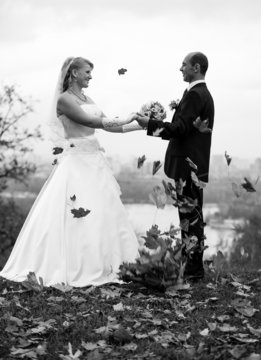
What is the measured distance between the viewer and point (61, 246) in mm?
6664

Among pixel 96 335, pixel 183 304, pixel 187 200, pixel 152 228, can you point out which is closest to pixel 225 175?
pixel 187 200

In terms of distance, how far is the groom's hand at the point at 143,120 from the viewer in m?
6.34

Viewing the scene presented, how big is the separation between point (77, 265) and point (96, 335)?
6.39 ft

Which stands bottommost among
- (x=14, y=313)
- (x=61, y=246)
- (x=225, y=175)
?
(x=14, y=313)

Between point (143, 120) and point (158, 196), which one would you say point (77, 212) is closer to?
point (158, 196)

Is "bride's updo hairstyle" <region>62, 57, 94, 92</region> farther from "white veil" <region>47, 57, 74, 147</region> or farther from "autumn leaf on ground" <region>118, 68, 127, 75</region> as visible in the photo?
"autumn leaf on ground" <region>118, 68, 127, 75</region>

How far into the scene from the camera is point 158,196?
6023mm

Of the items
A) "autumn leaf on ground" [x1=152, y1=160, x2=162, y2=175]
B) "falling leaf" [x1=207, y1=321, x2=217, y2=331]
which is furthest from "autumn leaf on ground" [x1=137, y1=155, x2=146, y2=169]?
"falling leaf" [x1=207, y1=321, x2=217, y2=331]

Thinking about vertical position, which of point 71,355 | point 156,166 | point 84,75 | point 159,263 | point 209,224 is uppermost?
point 84,75

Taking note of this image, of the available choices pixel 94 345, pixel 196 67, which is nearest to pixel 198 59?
pixel 196 67

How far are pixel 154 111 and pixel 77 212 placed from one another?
143 centimetres

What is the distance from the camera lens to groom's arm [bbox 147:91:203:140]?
245 inches

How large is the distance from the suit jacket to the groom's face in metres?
0.13

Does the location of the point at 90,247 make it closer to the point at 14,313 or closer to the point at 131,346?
the point at 14,313
